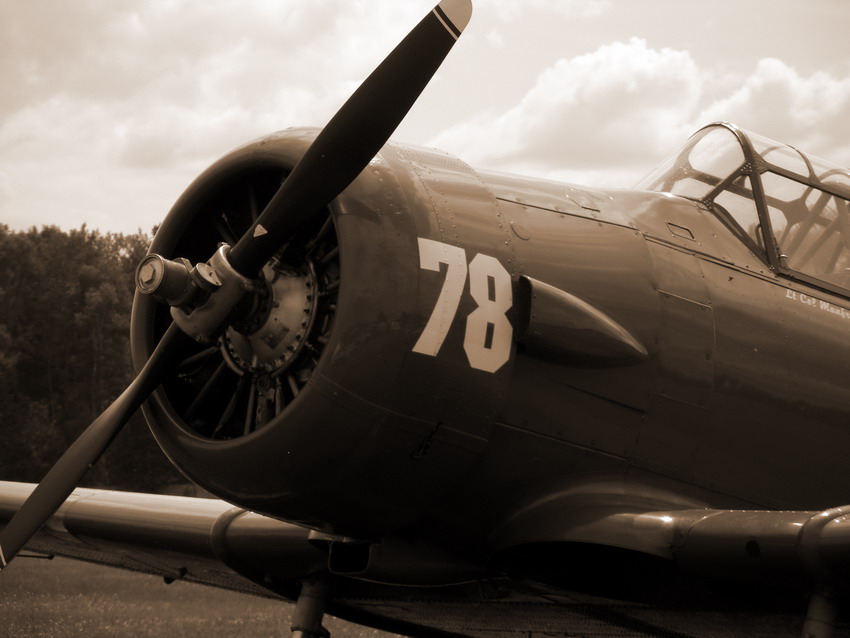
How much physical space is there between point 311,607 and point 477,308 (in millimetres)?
2364

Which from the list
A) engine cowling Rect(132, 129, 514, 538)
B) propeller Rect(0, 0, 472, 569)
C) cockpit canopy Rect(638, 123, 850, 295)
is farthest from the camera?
cockpit canopy Rect(638, 123, 850, 295)

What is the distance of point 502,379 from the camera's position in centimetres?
443

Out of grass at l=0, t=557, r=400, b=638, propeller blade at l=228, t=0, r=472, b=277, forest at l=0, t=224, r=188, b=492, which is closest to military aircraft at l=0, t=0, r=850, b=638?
propeller blade at l=228, t=0, r=472, b=277

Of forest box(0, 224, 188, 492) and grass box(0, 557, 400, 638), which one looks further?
forest box(0, 224, 188, 492)

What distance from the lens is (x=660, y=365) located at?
486 cm

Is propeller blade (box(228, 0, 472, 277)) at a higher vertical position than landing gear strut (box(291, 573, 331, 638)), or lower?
higher

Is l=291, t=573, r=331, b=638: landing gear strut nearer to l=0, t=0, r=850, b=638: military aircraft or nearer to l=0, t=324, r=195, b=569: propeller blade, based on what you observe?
l=0, t=0, r=850, b=638: military aircraft

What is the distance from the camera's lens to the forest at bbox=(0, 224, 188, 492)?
3859 cm

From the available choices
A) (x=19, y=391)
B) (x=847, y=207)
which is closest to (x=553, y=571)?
(x=847, y=207)

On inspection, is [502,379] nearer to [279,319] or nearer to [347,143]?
[279,319]

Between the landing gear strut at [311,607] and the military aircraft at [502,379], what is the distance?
9 centimetres

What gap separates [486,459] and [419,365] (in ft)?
2.01

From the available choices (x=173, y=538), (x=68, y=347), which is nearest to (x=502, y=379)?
(x=173, y=538)

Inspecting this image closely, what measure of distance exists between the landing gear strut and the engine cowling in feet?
4.38
